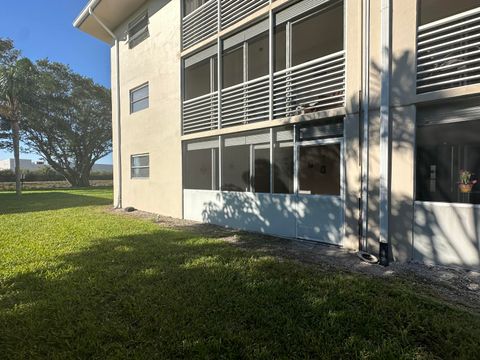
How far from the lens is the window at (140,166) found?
1274 cm

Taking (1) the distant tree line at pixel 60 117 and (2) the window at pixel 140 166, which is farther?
(1) the distant tree line at pixel 60 117

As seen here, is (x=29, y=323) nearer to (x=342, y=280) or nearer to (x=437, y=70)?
(x=342, y=280)

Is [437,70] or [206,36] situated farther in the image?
[206,36]

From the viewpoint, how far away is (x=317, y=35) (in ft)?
25.9

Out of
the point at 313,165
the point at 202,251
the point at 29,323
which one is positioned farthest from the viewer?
the point at 313,165

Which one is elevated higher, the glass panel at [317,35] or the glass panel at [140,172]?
the glass panel at [317,35]

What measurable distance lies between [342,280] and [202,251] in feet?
9.28

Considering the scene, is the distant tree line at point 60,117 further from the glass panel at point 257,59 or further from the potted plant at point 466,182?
the potted plant at point 466,182

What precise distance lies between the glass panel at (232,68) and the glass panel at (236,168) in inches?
83.4

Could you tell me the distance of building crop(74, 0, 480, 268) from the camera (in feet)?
16.8

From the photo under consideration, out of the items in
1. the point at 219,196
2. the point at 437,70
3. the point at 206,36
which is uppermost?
the point at 206,36

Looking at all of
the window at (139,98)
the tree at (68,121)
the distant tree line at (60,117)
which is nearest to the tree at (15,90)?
the distant tree line at (60,117)

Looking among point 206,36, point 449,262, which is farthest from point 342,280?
point 206,36

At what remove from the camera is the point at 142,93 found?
13.0 meters
